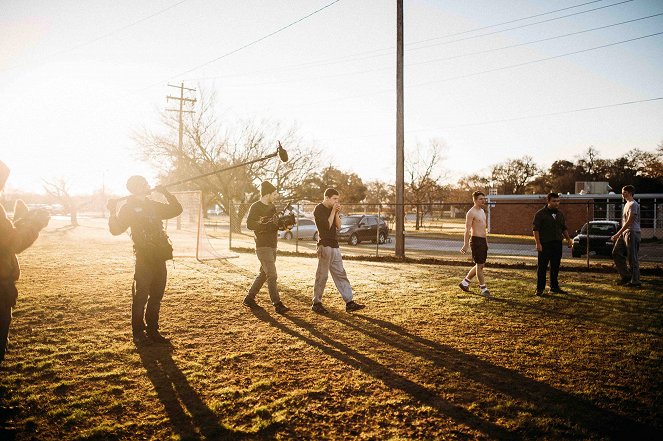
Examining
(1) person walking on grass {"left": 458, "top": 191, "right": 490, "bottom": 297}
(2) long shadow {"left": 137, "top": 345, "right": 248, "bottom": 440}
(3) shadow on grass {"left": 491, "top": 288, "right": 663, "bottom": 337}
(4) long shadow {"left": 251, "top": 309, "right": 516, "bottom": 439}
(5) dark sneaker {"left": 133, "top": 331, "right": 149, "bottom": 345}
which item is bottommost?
(2) long shadow {"left": 137, "top": 345, "right": 248, "bottom": 440}

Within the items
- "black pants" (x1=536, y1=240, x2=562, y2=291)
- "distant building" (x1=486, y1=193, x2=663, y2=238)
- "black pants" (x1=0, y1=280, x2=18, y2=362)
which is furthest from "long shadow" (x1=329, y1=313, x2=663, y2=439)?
"distant building" (x1=486, y1=193, x2=663, y2=238)

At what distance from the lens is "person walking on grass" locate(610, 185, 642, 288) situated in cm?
819

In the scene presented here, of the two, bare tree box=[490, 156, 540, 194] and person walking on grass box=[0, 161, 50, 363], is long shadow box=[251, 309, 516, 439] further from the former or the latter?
bare tree box=[490, 156, 540, 194]

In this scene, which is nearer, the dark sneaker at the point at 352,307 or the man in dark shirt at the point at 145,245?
the man in dark shirt at the point at 145,245

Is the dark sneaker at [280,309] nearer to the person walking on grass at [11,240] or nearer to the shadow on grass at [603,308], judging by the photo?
the person walking on grass at [11,240]

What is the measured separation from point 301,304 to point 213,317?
158 cm

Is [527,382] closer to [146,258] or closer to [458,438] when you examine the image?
[458,438]

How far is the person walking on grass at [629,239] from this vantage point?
8.19 metres

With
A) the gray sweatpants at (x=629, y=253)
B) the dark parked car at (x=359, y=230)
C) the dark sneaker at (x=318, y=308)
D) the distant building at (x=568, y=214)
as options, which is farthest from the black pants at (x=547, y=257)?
the distant building at (x=568, y=214)

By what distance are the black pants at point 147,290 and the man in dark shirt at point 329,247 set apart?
7.90 feet

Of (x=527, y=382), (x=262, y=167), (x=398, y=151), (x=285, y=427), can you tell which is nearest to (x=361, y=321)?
(x=527, y=382)

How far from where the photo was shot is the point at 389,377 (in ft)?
12.8

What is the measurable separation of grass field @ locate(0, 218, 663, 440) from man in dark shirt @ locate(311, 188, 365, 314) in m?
0.38

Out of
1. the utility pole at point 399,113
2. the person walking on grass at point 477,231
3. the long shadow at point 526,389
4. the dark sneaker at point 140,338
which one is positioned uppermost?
the utility pole at point 399,113
